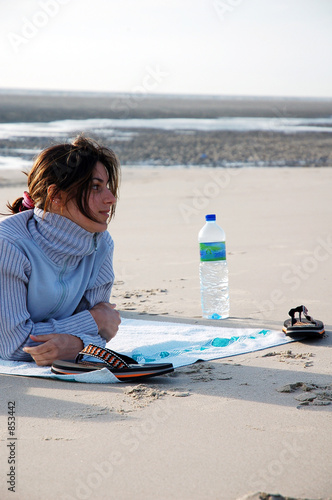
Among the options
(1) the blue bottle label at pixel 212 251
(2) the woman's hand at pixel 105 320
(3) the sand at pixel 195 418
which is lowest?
(3) the sand at pixel 195 418

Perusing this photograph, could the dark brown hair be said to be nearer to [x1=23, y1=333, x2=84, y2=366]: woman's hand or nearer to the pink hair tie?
the pink hair tie

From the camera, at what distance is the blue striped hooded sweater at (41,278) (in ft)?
10.4

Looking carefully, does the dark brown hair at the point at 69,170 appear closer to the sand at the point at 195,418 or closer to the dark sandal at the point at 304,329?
the sand at the point at 195,418

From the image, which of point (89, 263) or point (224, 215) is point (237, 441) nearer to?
point (89, 263)

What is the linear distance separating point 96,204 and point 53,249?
12.7 inches

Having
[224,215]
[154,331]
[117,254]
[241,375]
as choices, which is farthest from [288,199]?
[241,375]

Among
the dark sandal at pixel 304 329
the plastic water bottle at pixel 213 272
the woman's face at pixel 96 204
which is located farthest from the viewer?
the plastic water bottle at pixel 213 272

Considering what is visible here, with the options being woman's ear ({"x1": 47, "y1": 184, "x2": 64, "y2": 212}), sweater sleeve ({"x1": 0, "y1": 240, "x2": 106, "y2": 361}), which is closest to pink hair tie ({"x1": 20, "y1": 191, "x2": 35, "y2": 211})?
woman's ear ({"x1": 47, "y1": 184, "x2": 64, "y2": 212})

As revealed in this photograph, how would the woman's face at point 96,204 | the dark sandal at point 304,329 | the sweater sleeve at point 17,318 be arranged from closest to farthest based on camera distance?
1. the sweater sleeve at point 17,318
2. the woman's face at point 96,204
3. the dark sandal at point 304,329

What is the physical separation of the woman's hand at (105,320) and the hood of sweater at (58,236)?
1.16ft

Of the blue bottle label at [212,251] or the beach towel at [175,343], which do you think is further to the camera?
the blue bottle label at [212,251]

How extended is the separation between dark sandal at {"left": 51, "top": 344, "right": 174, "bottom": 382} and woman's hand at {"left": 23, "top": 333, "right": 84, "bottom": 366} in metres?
0.09

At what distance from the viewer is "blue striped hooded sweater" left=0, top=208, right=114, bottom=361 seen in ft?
10.4

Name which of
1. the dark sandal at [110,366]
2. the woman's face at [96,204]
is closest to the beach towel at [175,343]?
the dark sandal at [110,366]
